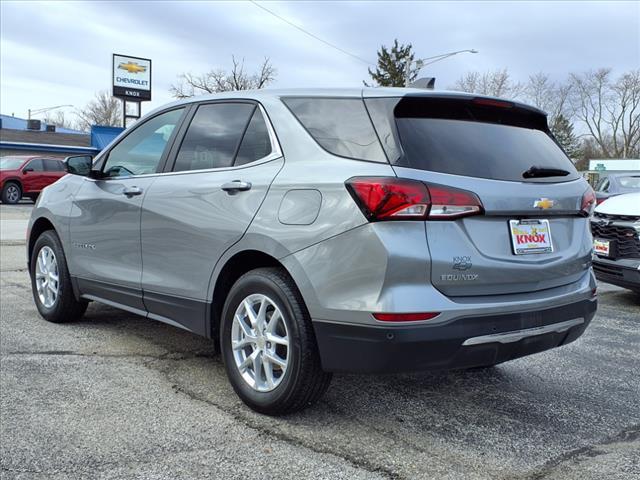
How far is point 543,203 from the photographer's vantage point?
3094 millimetres

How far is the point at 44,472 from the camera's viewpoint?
8.59 ft

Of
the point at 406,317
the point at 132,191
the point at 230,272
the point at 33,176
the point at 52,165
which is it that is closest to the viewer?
the point at 406,317

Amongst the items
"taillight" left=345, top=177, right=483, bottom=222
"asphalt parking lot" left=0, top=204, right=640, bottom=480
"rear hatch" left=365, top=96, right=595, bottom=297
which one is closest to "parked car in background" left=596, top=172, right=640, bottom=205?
"asphalt parking lot" left=0, top=204, right=640, bottom=480

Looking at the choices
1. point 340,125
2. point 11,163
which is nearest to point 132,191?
point 340,125

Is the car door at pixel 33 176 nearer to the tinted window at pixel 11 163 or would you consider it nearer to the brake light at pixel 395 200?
the tinted window at pixel 11 163

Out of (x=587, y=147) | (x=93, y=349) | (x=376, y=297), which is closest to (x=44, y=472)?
(x=376, y=297)

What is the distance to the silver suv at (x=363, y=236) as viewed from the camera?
2.75 meters

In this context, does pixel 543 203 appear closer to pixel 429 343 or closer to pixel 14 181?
pixel 429 343

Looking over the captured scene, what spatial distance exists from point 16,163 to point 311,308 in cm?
2308

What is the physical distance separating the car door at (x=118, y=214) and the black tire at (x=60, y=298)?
156 millimetres

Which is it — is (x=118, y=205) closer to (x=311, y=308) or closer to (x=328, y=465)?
(x=311, y=308)

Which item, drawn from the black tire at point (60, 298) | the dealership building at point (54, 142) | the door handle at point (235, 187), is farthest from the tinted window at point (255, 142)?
the dealership building at point (54, 142)

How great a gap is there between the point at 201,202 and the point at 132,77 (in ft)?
131

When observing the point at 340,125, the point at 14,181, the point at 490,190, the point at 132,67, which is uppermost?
the point at 132,67
